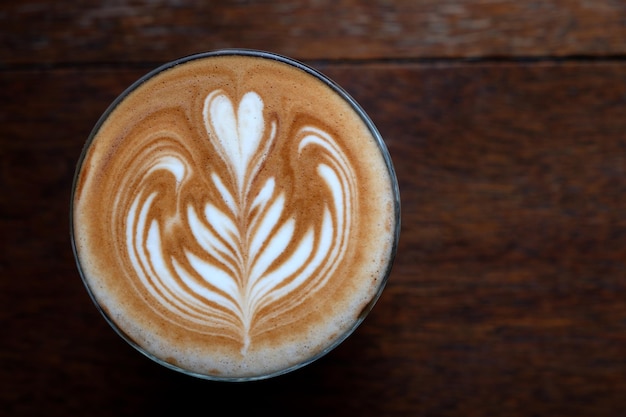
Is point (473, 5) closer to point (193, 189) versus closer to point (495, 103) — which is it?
point (495, 103)

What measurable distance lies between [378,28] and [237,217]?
432 millimetres

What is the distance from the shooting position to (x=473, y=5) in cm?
95

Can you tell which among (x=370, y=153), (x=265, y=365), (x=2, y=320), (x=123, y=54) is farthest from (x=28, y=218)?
(x=370, y=153)

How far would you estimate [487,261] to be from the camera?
95 centimetres

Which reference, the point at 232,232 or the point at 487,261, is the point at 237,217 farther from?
the point at 487,261

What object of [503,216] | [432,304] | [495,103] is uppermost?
[495,103]

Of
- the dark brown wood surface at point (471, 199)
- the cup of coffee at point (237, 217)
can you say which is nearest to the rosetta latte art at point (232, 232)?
the cup of coffee at point (237, 217)

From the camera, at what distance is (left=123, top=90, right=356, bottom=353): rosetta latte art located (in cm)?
74

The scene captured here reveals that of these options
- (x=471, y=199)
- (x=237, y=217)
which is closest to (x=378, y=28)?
(x=471, y=199)

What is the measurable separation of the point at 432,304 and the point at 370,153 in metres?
0.34

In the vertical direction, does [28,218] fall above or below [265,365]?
above

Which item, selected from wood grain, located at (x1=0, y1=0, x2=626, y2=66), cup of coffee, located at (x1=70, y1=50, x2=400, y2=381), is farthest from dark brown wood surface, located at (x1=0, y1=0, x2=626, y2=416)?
cup of coffee, located at (x1=70, y1=50, x2=400, y2=381)

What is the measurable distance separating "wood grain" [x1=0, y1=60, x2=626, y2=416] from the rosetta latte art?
0.24 meters

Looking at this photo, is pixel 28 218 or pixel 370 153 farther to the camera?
pixel 28 218
